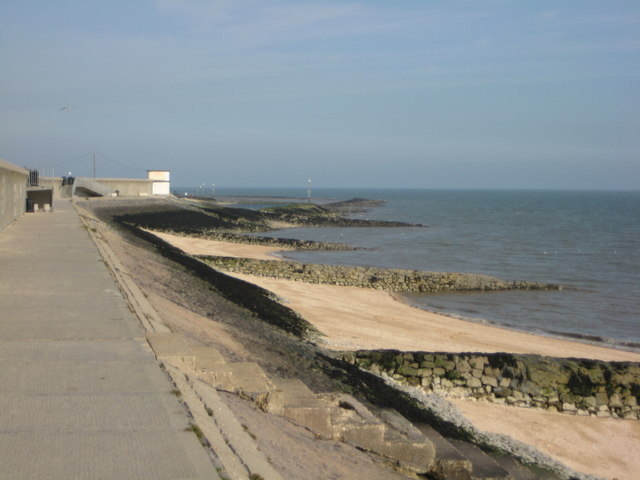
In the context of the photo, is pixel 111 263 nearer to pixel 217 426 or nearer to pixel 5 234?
pixel 5 234

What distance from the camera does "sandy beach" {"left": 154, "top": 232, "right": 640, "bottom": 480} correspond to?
35.8 ft

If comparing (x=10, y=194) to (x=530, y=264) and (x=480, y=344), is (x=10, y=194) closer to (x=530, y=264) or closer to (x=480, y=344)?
(x=480, y=344)

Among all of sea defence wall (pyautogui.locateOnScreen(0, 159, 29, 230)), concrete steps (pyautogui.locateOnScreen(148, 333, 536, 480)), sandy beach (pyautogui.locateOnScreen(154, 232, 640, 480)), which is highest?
sea defence wall (pyautogui.locateOnScreen(0, 159, 29, 230))

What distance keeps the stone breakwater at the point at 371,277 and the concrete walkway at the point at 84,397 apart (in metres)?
17.8

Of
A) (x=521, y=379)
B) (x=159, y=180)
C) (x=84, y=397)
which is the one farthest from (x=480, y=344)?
(x=159, y=180)

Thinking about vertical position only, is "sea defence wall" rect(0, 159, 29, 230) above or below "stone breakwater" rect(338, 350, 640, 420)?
above

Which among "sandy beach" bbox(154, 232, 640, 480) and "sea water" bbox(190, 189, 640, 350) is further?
"sea water" bbox(190, 189, 640, 350)

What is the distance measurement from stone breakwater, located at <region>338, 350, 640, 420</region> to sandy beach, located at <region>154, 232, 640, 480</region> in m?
0.36

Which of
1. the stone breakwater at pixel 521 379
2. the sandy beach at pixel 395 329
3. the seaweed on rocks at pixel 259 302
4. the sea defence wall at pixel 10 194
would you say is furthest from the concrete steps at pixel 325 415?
the sea defence wall at pixel 10 194

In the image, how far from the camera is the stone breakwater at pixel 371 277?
27781 millimetres

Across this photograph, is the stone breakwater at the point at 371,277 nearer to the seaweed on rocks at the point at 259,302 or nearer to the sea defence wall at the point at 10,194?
the seaweed on rocks at the point at 259,302

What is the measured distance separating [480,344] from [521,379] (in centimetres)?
437

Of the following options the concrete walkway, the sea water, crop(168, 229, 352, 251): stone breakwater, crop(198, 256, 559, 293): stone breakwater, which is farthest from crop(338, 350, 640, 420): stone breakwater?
crop(168, 229, 352, 251): stone breakwater

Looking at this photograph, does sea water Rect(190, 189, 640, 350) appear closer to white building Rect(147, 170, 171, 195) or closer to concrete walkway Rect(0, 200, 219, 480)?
concrete walkway Rect(0, 200, 219, 480)
